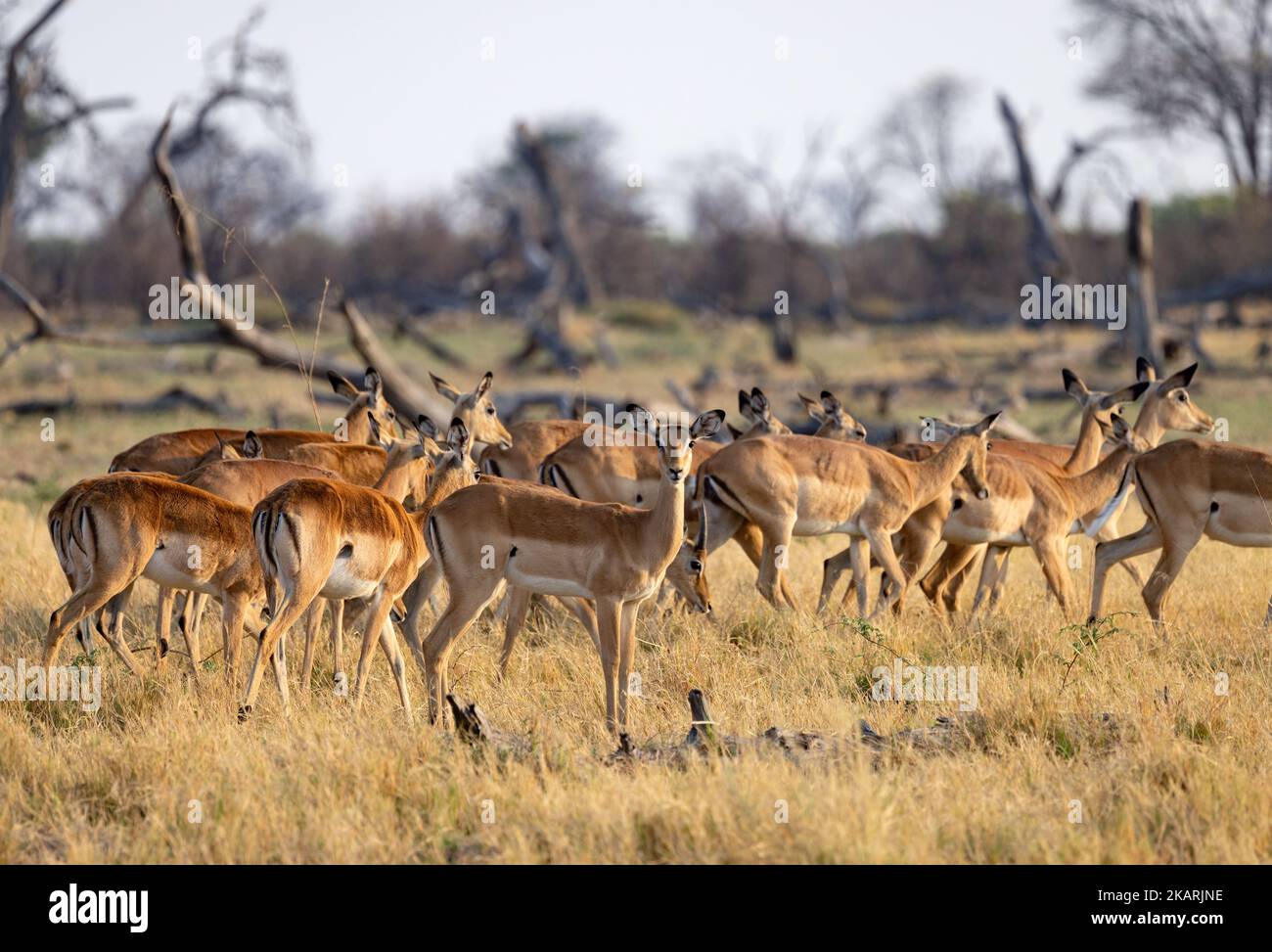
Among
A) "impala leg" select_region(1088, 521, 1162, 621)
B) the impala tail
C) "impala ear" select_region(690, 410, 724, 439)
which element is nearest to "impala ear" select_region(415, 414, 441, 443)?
"impala ear" select_region(690, 410, 724, 439)

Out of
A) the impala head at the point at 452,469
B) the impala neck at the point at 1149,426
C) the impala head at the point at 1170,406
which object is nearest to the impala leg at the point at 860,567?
the impala head at the point at 452,469

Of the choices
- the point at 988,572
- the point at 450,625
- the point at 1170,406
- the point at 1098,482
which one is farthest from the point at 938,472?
the point at 450,625

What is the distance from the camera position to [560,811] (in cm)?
461

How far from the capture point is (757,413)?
30.3 feet

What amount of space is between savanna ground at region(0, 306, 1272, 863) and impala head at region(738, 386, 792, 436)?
1.13 m

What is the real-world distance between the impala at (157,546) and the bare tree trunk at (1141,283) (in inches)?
530

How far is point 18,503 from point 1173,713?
827 centimetres

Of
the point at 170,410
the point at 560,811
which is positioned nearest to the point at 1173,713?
the point at 560,811

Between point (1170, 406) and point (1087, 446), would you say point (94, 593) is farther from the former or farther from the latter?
point (1170, 406)

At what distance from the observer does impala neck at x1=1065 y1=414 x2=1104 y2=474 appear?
941 centimetres

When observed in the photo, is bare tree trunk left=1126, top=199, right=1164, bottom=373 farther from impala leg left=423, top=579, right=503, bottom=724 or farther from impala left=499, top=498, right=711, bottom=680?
impala leg left=423, top=579, right=503, bottom=724

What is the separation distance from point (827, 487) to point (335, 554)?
2.92 m
